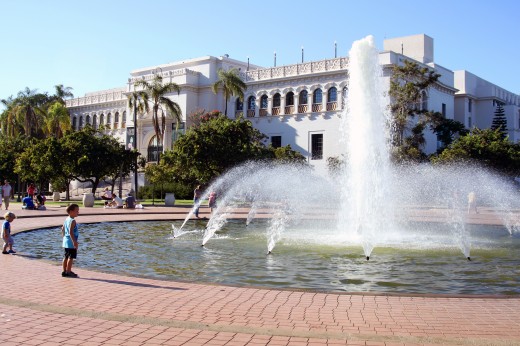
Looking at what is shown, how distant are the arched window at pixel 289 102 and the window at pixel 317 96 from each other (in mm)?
2800

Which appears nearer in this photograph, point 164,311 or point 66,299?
point 164,311

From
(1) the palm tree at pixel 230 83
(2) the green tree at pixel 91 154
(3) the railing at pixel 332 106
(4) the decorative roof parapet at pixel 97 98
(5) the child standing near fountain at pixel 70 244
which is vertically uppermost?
(4) the decorative roof parapet at pixel 97 98

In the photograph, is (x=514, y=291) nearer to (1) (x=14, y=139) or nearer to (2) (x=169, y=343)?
(2) (x=169, y=343)

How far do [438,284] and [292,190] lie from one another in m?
39.7

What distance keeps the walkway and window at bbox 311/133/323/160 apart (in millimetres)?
48849

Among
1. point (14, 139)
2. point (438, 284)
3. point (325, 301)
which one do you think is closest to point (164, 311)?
point (325, 301)

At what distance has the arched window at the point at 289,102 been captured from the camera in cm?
5897

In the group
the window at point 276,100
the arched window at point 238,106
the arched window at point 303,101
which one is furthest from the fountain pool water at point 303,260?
the arched window at point 238,106

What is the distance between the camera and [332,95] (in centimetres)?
5588

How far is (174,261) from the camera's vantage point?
12227 mm

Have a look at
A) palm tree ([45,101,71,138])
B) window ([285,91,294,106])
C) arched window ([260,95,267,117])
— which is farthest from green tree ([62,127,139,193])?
window ([285,91,294,106])

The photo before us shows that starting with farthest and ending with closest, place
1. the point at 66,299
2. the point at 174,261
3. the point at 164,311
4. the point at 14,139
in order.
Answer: the point at 14,139 < the point at 174,261 < the point at 66,299 < the point at 164,311

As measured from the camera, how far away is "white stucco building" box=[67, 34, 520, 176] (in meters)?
56.0

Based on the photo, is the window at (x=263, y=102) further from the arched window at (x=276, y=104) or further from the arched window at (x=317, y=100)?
the arched window at (x=317, y=100)
